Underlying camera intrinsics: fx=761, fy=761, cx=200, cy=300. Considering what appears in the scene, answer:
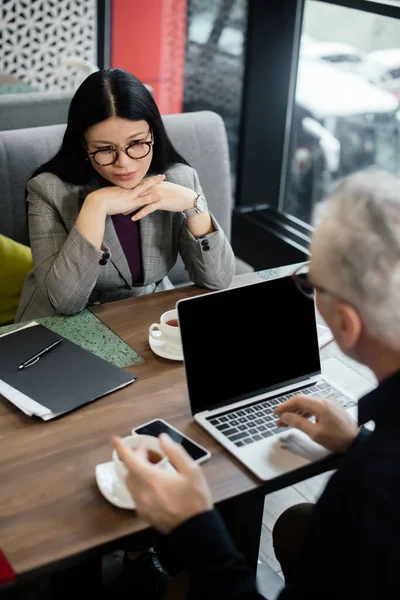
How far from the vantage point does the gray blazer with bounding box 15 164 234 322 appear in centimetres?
178

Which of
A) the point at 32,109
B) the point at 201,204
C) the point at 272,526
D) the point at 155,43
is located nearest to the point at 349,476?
the point at 201,204

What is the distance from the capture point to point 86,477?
50.3 inches

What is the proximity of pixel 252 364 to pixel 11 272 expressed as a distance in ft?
3.53

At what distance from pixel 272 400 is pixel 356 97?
7.07ft

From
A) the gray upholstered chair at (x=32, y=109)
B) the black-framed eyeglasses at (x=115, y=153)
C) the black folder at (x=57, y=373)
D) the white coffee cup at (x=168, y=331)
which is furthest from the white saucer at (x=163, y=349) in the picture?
the gray upholstered chair at (x=32, y=109)

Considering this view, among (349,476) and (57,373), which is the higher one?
(349,476)

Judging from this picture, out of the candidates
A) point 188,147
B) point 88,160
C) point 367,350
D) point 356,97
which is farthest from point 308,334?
point 356,97

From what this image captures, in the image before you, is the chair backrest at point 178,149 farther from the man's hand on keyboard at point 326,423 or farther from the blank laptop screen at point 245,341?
the man's hand on keyboard at point 326,423

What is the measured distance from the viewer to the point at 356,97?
328cm

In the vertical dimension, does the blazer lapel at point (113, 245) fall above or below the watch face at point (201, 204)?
below

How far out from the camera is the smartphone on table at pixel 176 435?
1.32 meters

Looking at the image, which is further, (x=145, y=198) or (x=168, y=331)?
(x=145, y=198)

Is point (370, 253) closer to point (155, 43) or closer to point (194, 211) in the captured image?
point (194, 211)

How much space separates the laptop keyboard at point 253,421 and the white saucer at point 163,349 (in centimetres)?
23
